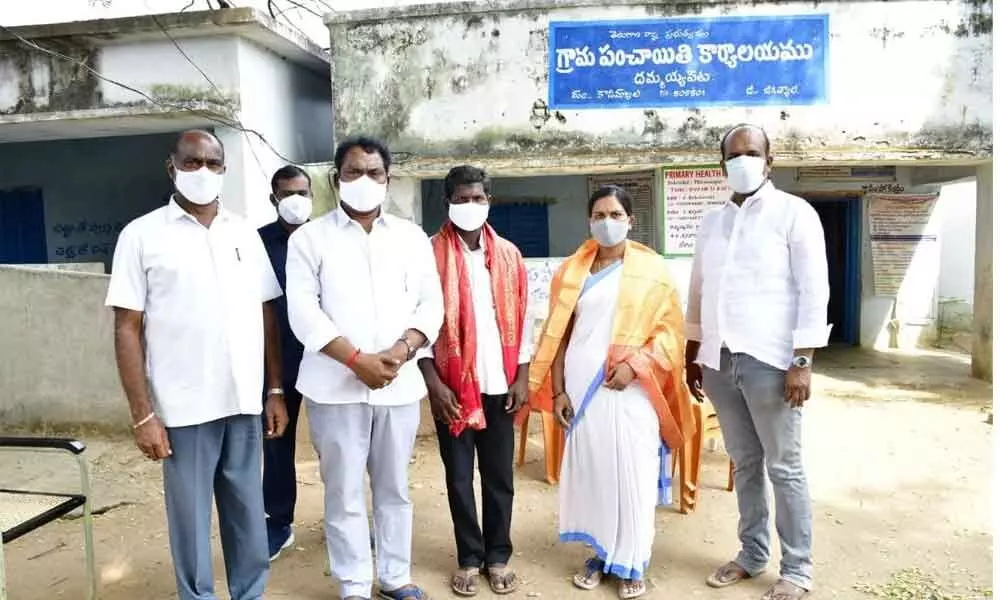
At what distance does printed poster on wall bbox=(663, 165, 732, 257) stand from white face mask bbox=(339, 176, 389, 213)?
15.0 feet

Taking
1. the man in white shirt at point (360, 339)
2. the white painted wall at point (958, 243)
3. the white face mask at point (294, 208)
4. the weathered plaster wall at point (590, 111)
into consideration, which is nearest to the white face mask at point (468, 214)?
the man in white shirt at point (360, 339)

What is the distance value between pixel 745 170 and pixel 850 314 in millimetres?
7726

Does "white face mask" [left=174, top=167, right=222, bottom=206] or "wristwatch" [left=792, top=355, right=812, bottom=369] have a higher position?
"white face mask" [left=174, top=167, right=222, bottom=206]

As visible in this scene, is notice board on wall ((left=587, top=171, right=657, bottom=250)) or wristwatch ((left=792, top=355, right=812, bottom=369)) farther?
notice board on wall ((left=587, top=171, right=657, bottom=250))

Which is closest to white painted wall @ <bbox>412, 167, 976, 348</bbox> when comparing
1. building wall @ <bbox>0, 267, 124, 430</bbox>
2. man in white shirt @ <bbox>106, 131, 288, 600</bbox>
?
building wall @ <bbox>0, 267, 124, 430</bbox>

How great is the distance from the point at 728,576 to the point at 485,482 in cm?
107

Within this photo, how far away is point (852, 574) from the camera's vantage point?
3141 mm

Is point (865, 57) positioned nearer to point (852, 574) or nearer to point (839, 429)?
point (839, 429)

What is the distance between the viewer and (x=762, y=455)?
3.03m

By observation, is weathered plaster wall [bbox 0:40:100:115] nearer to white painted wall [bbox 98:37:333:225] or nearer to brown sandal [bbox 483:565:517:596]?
white painted wall [bbox 98:37:333:225]

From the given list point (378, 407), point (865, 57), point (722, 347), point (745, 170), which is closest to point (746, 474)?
point (722, 347)

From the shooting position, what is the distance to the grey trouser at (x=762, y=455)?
2812 millimetres

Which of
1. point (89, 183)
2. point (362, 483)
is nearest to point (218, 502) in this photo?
point (362, 483)

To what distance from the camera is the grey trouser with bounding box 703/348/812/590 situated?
2.81 metres
